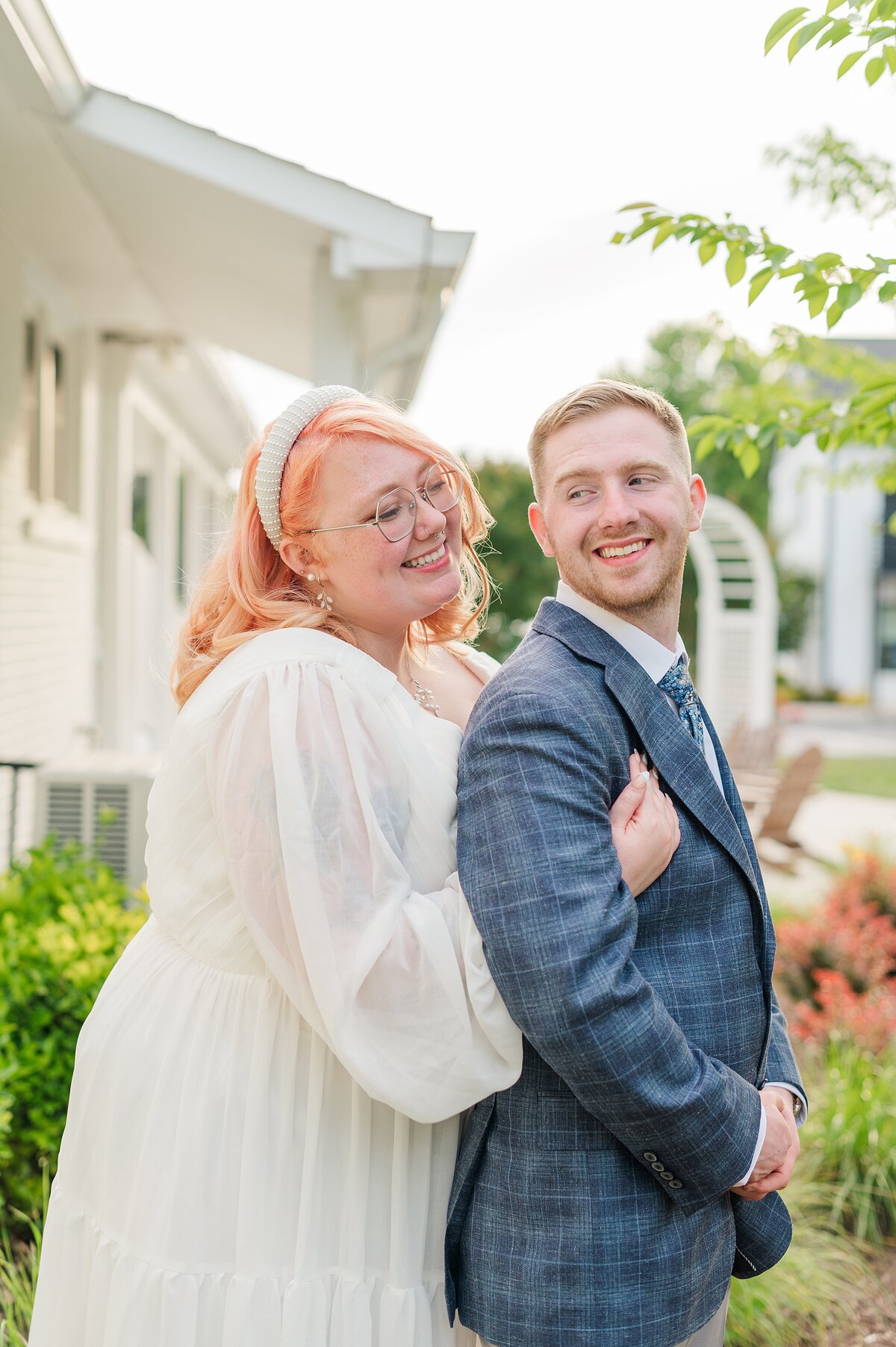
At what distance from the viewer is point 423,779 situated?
175cm

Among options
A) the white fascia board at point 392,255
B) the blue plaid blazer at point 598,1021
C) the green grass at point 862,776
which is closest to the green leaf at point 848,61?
the blue plaid blazer at point 598,1021

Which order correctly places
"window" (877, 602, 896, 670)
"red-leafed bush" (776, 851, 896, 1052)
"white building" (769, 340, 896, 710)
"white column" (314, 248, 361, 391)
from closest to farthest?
"red-leafed bush" (776, 851, 896, 1052)
"white column" (314, 248, 361, 391)
"white building" (769, 340, 896, 710)
"window" (877, 602, 896, 670)

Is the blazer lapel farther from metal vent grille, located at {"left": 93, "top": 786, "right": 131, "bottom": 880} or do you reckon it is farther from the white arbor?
the white arbor

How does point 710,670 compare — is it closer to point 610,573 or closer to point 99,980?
point 99,980

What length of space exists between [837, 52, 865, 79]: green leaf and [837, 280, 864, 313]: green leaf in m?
0.42

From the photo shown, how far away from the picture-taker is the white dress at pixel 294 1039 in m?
1.64

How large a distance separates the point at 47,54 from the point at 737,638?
1267 cm

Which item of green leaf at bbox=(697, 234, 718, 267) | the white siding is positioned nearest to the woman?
green leaf at bbox=(697, 234, 718, 267)

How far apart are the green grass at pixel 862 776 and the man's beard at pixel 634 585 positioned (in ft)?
46.2

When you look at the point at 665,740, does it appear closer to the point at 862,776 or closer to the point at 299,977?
the point at 299,977

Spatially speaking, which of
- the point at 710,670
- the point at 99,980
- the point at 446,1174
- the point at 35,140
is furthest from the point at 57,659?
the point at 710,670

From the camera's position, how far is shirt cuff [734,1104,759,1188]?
1.67m

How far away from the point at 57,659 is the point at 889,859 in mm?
4955

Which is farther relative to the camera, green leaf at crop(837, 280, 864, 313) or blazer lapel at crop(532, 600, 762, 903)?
green leaf at crop(837, 280, 864, 313)
